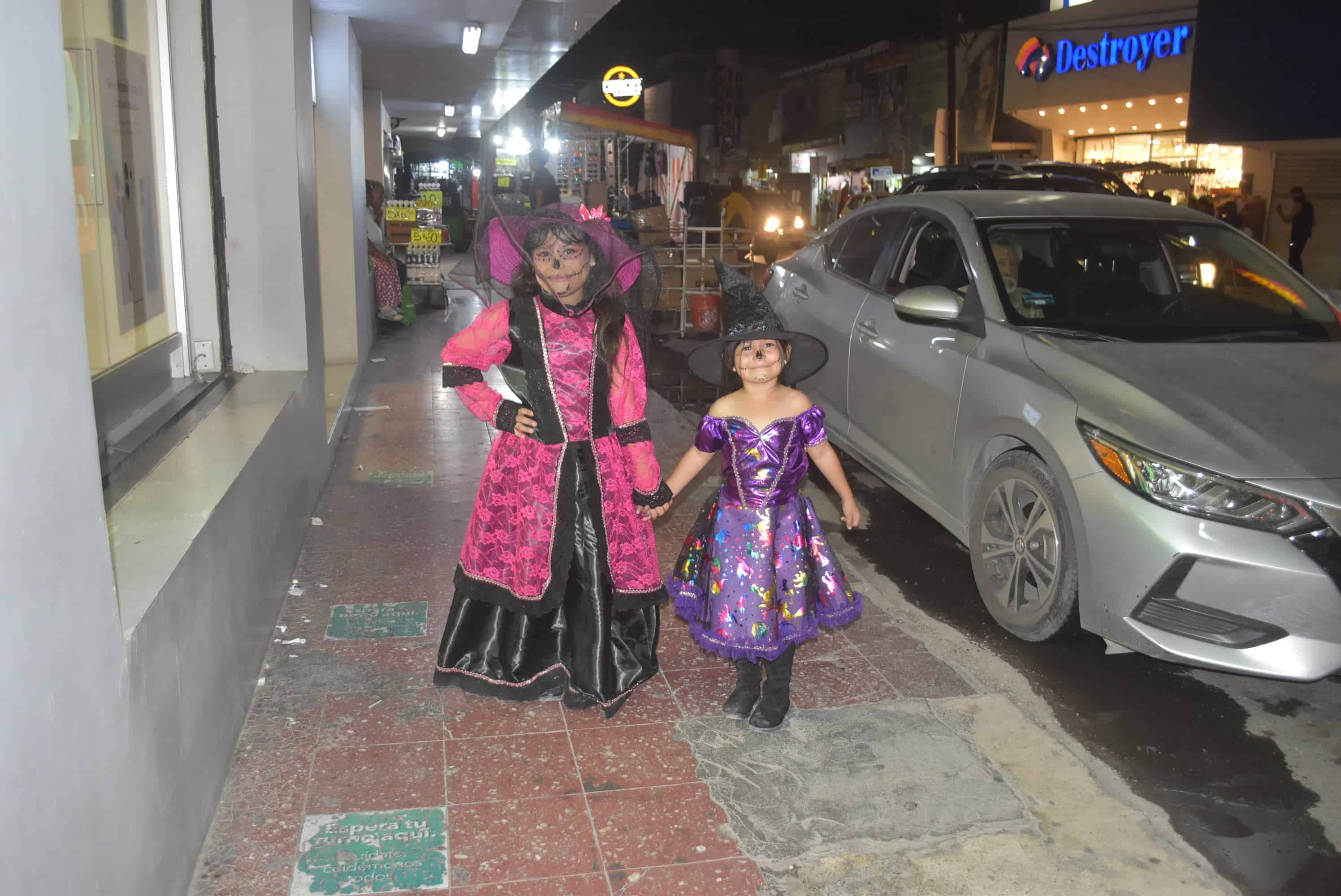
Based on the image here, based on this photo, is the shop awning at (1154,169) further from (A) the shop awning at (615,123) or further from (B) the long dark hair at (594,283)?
(B) the long dark hair at (594,283)

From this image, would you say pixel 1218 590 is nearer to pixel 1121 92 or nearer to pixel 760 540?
pixel 760 540

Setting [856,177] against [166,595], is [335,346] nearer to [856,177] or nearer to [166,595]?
[166,595]

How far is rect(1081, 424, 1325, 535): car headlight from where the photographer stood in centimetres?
376

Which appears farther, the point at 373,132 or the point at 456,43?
the point at 373,132

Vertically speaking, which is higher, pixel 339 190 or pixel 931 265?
pixel 339 190

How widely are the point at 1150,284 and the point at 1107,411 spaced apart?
1.49 m

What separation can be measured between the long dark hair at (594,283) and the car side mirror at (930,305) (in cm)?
187

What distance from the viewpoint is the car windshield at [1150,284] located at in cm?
504

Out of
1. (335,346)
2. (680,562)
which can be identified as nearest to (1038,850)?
(680,562)

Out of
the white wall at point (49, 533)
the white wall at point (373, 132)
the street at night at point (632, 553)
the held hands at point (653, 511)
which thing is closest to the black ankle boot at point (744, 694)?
the street at night at point (632, 553)

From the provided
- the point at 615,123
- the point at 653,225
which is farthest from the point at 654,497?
the point at 615,123

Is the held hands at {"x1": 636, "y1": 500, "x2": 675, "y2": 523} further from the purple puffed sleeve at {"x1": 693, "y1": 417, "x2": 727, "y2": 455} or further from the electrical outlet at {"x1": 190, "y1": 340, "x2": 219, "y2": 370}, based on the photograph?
the electrical outlet at {"x1": 190, "y1": 340, "x2": 219, "y2": 370}

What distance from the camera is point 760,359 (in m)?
3.72

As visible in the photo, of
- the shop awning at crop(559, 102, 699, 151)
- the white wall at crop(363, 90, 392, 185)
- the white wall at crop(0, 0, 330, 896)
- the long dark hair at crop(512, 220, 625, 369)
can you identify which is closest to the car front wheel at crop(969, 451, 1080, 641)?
the long dark hair at crop(512, 220, 625, 369)
